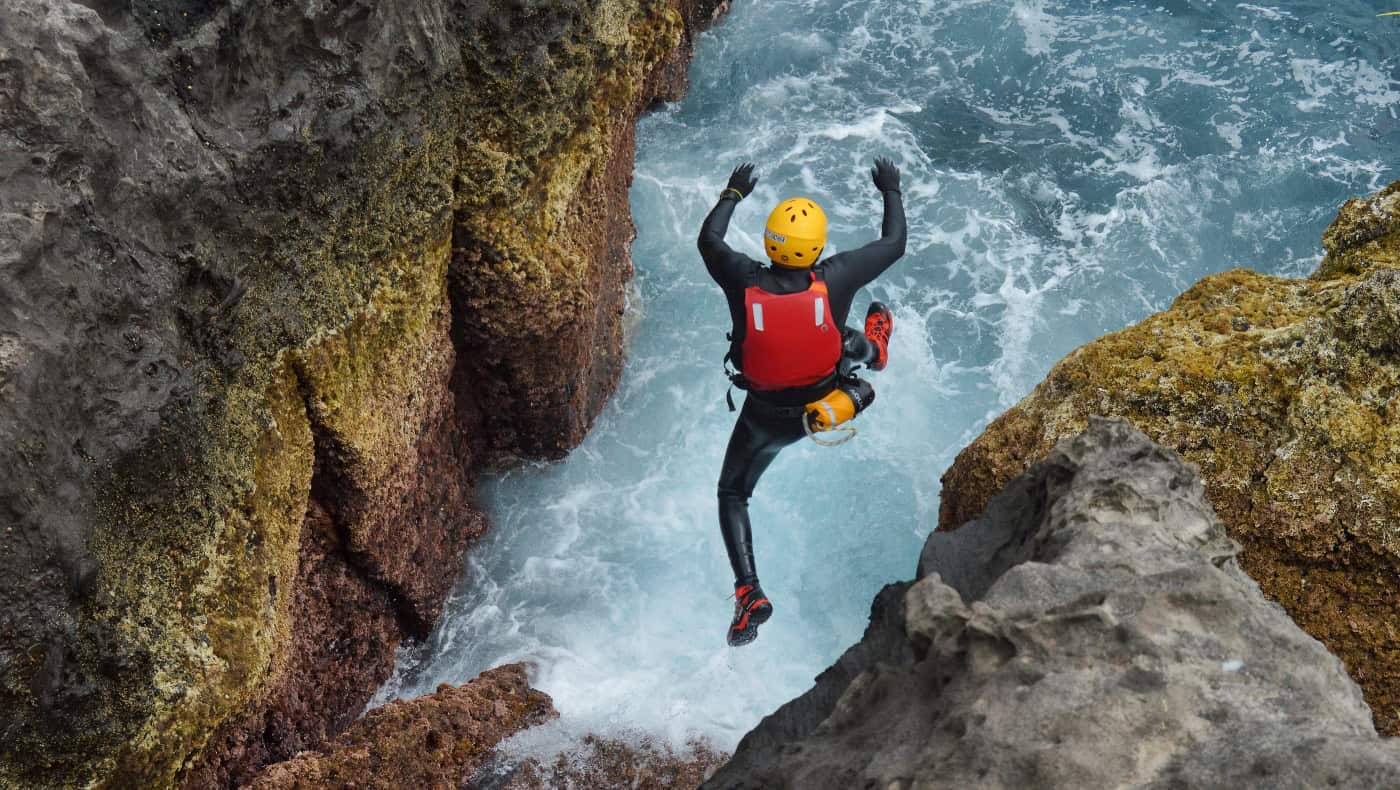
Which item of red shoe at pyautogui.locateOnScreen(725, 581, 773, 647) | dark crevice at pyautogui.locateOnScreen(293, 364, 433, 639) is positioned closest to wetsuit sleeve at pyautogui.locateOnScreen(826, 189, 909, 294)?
red shoe at pyautogui.locateOnScreen(725, 581, 773, 647)

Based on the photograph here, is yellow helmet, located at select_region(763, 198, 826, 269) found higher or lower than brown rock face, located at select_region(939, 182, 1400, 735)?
higher

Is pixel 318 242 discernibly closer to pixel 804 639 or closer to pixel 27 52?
pixel 27 52

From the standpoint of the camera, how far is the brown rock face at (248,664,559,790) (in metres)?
5.30

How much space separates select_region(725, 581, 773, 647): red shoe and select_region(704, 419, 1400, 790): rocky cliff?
8.87ft

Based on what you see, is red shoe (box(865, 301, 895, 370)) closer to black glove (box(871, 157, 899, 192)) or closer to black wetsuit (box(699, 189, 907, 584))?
black wetsuit (box(699, 189, 907, 584))

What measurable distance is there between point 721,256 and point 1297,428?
3242mm

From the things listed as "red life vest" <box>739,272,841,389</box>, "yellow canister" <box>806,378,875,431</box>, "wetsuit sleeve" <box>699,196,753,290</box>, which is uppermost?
"wetsuit sleeve" <box>699,196,753,290</box>

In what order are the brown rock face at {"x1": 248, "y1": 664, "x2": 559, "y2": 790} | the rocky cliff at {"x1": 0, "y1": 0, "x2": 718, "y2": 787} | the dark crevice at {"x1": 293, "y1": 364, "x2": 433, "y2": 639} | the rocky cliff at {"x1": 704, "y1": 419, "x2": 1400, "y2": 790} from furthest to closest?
1. the dark crevice at {"x1": 293, "y1": 364, "x2": 433, "y2": 639}
2. the brown rock face at {"x1": 248, "y1": 664, "x2": 559, "y2": 790}
3. the rocky cliff at {"x1": 0, "y1": 0, "x2": 718, "y2": 787}
4. the rocky cliff at {"x1": 704, "y1": 419, "x2": 1400, "y2": 790}

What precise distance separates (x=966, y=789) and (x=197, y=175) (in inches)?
157

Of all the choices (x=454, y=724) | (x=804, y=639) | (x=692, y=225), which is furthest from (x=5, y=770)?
(x=692, y=225)

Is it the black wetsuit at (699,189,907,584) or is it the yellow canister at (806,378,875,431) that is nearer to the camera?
the black wetsuit at (699,189,907,584)

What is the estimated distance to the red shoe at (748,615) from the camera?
280 inches

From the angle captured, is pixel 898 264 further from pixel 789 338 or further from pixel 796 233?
pixel 796 233

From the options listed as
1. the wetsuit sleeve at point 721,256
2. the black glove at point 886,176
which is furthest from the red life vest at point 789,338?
the black glove at point 886,176
